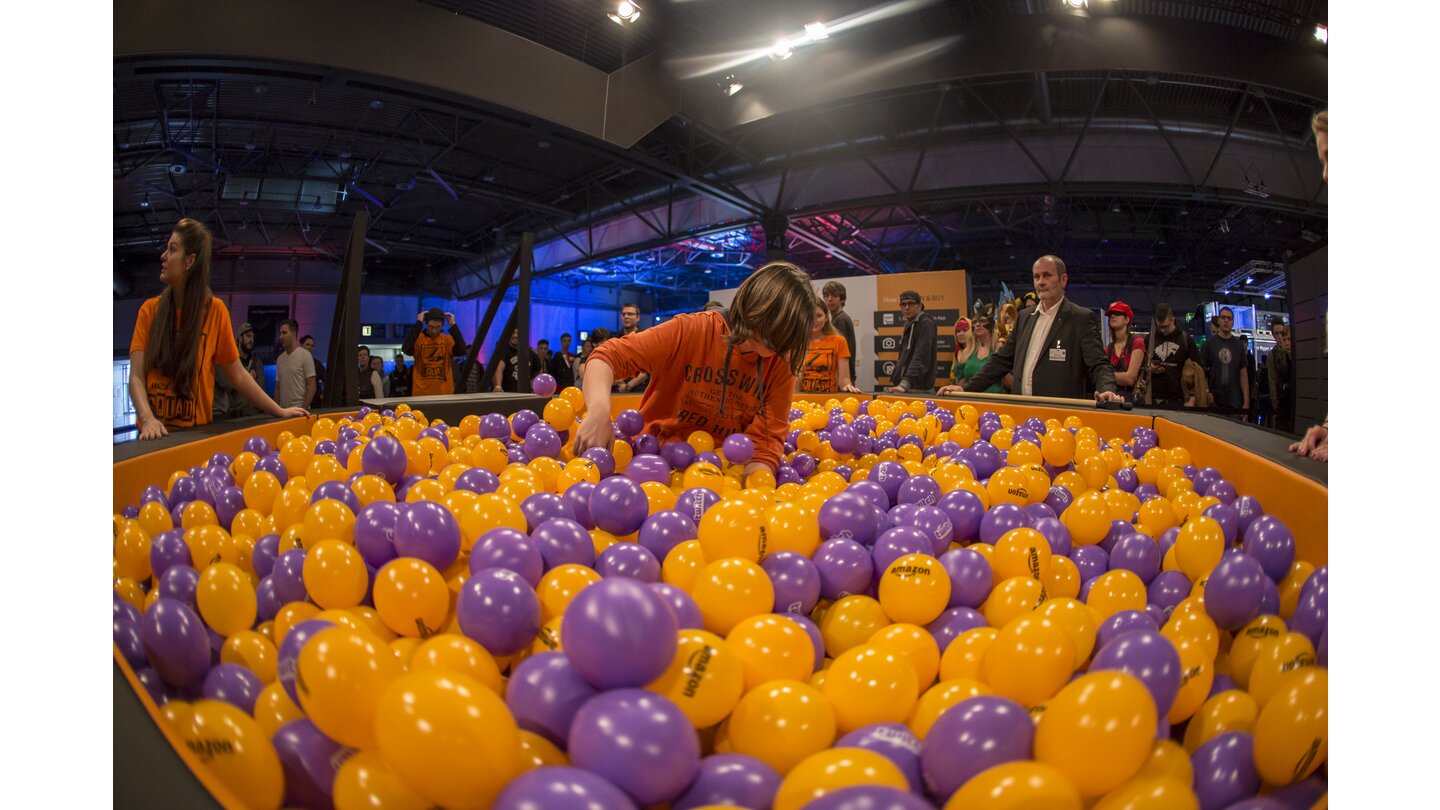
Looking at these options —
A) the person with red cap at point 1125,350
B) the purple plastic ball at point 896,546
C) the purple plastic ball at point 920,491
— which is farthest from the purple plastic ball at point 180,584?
the person with red cap at point 1125,350

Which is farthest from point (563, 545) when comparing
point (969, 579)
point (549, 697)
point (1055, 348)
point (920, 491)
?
point (1055, 348)

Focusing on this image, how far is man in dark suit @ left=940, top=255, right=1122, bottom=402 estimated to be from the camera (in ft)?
10.2

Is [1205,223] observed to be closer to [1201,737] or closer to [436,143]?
[1201,737]

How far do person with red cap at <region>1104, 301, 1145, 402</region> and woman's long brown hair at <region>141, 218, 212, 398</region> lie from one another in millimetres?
4113

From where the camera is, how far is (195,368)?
79.8 inches

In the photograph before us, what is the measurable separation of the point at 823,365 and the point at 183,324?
304cm

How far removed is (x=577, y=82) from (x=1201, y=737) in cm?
508

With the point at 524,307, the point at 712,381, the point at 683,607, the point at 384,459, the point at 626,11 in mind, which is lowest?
the point at 683,607

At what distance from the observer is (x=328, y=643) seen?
0.64 meters

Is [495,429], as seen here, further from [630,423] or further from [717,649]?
[717,649]

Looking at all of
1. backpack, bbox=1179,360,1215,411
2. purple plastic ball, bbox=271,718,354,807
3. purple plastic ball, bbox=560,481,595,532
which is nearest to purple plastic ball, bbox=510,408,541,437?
purple plastic ball, bbox=560,481,595,532

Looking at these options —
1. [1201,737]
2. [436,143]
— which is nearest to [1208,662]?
[1201,737]

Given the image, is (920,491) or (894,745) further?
→ (920,491)

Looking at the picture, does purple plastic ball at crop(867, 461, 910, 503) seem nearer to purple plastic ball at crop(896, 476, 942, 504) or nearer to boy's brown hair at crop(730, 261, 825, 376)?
purple plastic ball at crop(896, 476, 942, 504)
